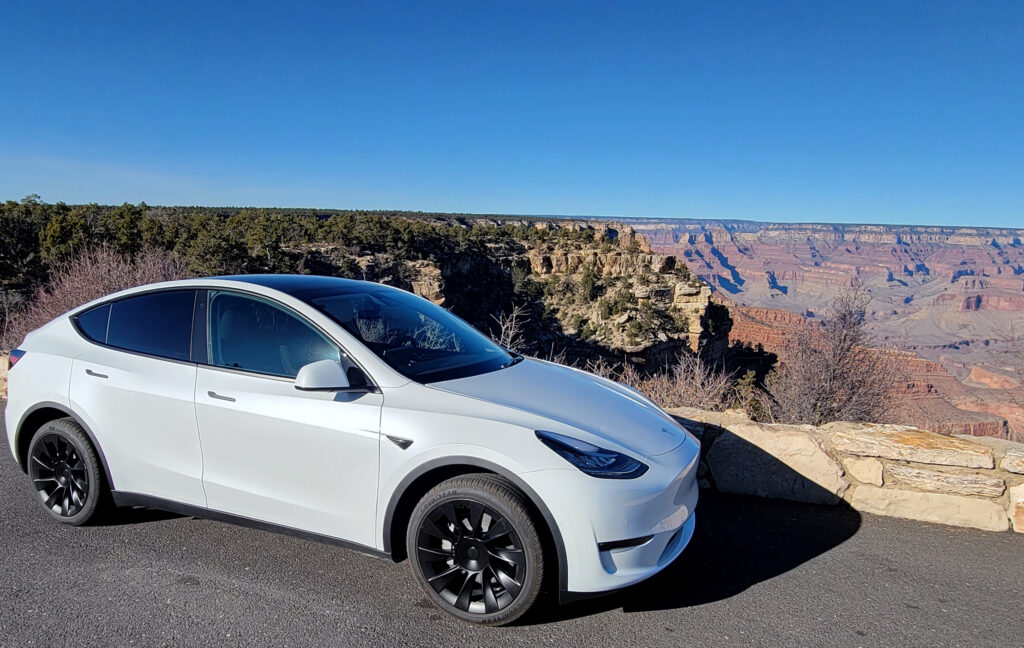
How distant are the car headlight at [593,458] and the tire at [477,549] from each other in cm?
25

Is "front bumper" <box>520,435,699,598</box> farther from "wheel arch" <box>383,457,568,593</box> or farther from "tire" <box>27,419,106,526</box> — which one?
"tire" <box>27,419,106,526</box>

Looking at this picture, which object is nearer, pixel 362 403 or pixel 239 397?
pixel 362 403

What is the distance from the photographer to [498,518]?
7.93 feet

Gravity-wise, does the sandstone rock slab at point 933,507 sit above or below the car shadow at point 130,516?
above

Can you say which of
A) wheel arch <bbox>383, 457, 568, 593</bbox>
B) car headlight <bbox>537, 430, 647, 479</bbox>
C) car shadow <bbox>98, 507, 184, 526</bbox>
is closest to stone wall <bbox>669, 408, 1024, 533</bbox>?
car headlight <bbox>537, 430, 647, 479</bbox>

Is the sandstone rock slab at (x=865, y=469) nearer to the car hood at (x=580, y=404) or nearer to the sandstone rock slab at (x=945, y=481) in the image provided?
the sandstone rock slab at (x=945, y=481)

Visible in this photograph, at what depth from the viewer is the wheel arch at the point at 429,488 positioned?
7.71 feet

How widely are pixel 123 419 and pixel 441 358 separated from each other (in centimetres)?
179

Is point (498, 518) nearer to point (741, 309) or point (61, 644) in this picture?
point (61, 644)

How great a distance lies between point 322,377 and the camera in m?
2.52

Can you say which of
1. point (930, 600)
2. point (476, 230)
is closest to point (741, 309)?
point (476, 230)

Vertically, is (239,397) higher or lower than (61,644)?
higher

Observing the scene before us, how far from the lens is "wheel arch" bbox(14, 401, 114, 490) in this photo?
10.8 feet

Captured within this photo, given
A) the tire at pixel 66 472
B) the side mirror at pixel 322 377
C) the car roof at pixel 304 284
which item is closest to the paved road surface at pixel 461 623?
the tire at pixel 66 472
